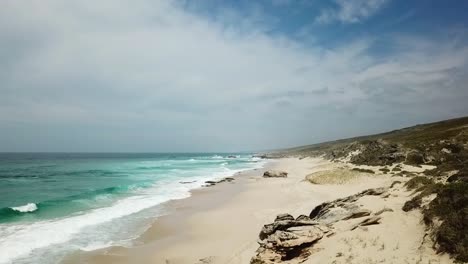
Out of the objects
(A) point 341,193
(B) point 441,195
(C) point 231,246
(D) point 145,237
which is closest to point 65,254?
(D) point 145,237

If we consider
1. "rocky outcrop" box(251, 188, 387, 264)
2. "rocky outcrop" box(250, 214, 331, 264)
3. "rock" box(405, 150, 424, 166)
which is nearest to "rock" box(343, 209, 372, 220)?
"rocky outcrop" box(251, 188, 387, 264)

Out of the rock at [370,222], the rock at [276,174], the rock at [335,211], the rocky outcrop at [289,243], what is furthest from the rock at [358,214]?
the rock at [276,174]

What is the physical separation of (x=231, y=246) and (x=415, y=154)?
98.9ft

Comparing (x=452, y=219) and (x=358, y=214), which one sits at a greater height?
(x=452, y=219)

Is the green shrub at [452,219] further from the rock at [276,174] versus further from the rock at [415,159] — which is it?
the rock at [276,174]

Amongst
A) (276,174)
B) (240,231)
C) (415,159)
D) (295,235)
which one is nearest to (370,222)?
(295,235)

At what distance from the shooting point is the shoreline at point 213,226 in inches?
571

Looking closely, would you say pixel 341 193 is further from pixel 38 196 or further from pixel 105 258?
pixel 38 196

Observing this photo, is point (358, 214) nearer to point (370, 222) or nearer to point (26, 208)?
point (370, 222)

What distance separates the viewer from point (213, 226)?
785 inches

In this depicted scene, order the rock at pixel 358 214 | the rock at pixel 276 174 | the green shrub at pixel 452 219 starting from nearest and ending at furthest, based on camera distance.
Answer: the green shrub at pixel 452 219, the rock at pixel 358 214, the rock at pixel 276 174

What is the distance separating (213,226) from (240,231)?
2.57m

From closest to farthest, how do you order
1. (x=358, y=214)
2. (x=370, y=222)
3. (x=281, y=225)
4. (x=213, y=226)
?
1. (x=370, y=222)
2. (x=281, y=225)
3. (x=358, y=214)
4. (x=213, y=226)

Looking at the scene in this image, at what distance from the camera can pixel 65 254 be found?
1532cm
